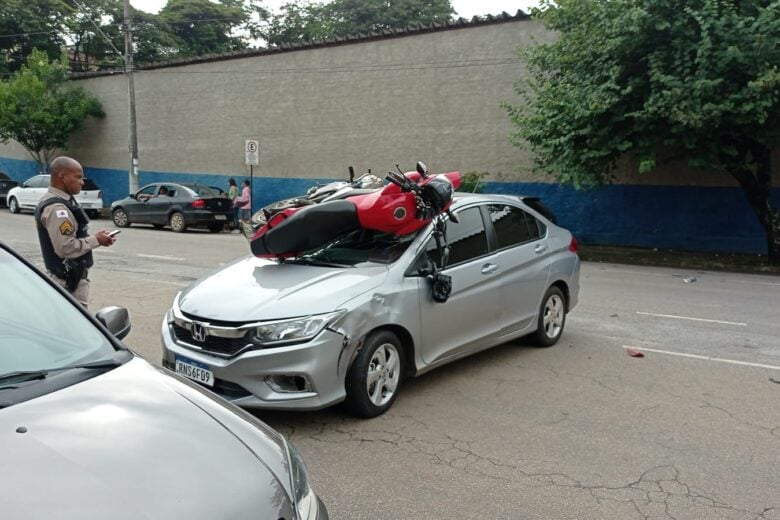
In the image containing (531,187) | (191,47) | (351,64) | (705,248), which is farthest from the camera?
(191,47)

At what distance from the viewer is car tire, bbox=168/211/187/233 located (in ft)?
69.1

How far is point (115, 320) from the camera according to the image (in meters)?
3.42

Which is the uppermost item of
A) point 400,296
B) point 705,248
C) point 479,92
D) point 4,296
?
point 479,92

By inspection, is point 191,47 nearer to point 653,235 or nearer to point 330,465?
point 653,235

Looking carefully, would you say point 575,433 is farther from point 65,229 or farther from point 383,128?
point 383,128

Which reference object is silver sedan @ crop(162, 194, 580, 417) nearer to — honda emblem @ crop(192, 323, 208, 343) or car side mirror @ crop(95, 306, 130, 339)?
honda emblem @ crop(192, 323, 208, 343)

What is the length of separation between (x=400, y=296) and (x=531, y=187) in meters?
16.2

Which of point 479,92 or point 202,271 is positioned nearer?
point 202,271

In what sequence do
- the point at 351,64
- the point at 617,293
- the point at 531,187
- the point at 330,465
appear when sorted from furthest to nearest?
the point at 351,64
the point at 531,187
the point at 617,293
the point at 330,465

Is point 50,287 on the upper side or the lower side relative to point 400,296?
upper

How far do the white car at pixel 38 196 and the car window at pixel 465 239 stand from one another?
72.9 feet

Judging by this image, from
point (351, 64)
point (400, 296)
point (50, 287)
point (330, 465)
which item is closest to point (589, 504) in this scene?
point (330, 465)

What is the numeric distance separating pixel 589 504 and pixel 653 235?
54.2 ft

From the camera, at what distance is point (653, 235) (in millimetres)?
18875
